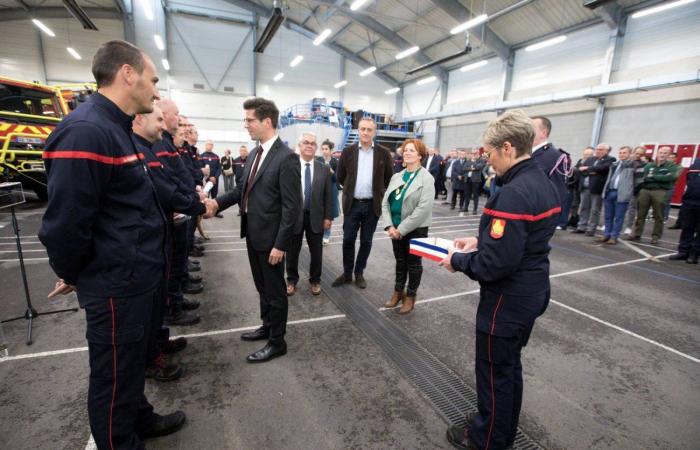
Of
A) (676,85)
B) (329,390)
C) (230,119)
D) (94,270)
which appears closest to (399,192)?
(329,390)

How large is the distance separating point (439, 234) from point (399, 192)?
4.58 meters

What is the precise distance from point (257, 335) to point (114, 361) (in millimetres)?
1669

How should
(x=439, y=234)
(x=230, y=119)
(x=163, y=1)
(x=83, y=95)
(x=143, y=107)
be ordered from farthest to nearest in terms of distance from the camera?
1. (x=230, y=119)
2. (x=163, y=1)
3. (x=83, y=95)
4. (x=439, y=234)
5. (x=143, y=107)

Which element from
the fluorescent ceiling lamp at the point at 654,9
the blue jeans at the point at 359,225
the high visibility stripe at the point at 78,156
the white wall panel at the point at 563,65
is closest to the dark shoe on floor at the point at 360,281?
the blue jeans at the point at 359,225

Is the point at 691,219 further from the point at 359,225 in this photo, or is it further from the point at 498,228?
the point at 498,228

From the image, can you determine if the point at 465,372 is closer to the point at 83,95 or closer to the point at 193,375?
the point at 193,375

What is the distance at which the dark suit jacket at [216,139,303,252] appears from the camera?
257 cm

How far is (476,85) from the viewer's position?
62.3 ft

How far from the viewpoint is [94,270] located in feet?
4.78

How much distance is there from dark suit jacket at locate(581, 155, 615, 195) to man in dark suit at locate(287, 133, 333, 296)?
685 cm

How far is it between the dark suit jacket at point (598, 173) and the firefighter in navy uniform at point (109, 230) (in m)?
8.94

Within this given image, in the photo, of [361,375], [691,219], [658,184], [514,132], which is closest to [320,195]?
[361,375]

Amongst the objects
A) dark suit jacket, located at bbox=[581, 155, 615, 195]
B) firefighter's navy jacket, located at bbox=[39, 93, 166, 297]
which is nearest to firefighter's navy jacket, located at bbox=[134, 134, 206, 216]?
firefighter's navy jacket, located at bbox=[39, 93, 166, 297]

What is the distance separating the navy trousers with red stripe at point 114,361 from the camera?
146 centimetres
